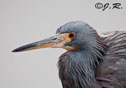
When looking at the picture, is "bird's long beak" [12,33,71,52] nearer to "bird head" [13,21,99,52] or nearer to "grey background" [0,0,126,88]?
"bird head" [13,21,99,52]

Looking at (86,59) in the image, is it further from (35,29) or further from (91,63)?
(35,29)

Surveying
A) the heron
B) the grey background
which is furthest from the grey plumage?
the grey background

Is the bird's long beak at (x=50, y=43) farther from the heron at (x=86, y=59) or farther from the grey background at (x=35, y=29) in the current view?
the grey background at (x=35, y=29)

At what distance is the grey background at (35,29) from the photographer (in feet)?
4.67

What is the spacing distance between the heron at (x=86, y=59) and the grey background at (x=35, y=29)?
0.67 m

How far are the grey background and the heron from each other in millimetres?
674

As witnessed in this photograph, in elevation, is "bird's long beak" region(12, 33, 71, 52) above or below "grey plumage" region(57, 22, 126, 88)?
above

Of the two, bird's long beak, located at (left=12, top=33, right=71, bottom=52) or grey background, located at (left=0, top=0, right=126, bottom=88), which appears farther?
grey background, located at (left=0, top=0, right=126, bottom=88)

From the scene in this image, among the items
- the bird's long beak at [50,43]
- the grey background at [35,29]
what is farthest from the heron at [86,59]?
the grey background at [35,29]

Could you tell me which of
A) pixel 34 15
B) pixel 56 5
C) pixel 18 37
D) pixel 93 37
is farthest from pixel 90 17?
pixel 93 37

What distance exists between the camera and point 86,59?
2.42ft

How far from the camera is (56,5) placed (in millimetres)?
1442

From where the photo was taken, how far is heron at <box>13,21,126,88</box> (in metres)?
0.73

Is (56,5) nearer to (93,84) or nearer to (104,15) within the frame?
(104,15)
